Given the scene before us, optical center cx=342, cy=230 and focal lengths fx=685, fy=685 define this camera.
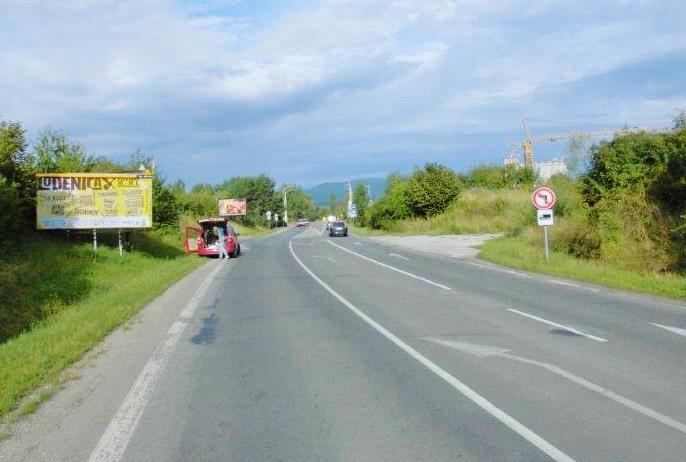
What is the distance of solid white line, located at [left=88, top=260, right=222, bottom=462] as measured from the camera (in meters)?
5.34

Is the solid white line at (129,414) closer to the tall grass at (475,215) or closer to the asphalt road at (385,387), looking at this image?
the asphalt road at (385,387)

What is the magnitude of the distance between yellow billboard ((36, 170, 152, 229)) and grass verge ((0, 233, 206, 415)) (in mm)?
973

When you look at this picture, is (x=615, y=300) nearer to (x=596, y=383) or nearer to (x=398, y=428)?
(x=596, y=383)

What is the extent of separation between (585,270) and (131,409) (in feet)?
53.9

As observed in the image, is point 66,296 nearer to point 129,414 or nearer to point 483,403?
point 129,414

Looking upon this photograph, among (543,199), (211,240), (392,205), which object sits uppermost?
(392,205)

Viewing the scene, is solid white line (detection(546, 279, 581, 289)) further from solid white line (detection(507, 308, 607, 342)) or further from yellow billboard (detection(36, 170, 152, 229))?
yellow billboard (detection(36, 170, 152, 229))

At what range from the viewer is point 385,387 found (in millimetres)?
7199

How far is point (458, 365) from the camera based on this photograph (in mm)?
8195

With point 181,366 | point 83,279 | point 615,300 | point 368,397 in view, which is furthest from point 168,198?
point 368,397

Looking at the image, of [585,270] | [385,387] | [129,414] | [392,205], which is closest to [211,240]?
[585,270]

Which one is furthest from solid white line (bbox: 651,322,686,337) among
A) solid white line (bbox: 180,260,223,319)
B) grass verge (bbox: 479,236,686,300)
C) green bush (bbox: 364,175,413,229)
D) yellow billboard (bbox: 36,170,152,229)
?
green bush (bbox: 364,175,413,229)

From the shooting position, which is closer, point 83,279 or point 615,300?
point 615,300

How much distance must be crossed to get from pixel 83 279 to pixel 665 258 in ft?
55.3
